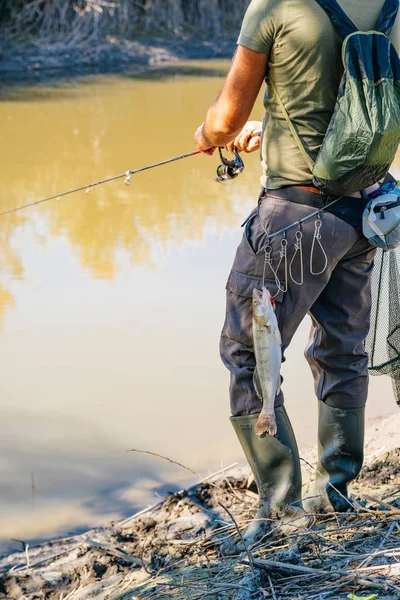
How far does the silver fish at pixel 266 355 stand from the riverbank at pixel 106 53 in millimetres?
12524

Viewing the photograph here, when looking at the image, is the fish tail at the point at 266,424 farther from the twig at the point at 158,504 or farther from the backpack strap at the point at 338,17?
the backpack strap at the point at 338,17

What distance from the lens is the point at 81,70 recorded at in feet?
51.9

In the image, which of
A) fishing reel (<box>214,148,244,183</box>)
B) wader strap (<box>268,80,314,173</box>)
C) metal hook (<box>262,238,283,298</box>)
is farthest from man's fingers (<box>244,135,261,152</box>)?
metal hook (<box>262,238,283,298</box>)

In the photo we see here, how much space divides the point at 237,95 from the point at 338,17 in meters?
0.35

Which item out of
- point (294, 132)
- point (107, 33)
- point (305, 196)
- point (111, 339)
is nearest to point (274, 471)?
point (305, 196)

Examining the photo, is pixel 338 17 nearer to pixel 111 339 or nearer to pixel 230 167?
pixel 230 167

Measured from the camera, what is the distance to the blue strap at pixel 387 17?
2631 mm

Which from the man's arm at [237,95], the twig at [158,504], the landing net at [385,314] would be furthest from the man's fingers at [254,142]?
the twig at [158,504]

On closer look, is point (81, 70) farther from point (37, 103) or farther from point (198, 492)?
point (198, 492)

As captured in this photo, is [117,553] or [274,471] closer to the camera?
[274,471]

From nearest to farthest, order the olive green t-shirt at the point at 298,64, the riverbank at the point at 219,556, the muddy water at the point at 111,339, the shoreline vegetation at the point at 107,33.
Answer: the riverbank at the point at 219,556
the olive green t-shirt at the point at 298,64
the muddy water at the point at 111,339
the shoreline vegetation at the point at 107,33

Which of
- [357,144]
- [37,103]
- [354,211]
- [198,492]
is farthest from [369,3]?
[37,103]

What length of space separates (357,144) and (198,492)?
1.71 m

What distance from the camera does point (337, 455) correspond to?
3104 millimetres
